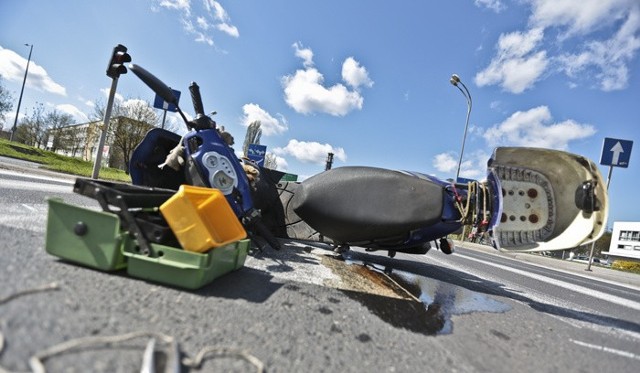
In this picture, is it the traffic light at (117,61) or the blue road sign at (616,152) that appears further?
the blue road sign at (616,152)

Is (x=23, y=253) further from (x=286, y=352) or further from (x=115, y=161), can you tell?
(x=115, y=161)

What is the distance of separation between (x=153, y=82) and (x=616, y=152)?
1148 cm

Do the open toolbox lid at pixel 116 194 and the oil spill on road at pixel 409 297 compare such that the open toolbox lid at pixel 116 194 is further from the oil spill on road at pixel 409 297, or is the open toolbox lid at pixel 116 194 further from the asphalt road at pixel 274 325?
the oil spill on road at pixel 409 297

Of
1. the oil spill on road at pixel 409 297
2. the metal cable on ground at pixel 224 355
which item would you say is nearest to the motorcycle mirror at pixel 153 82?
the oil spill on road at pixel 409 297

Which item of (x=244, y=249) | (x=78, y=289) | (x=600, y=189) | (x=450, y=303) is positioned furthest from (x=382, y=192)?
(x=78, y=289)

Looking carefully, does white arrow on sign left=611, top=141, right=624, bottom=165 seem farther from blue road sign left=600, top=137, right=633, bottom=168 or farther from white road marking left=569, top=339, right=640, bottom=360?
white road marking left=569, top=339, right=640, bottom=360

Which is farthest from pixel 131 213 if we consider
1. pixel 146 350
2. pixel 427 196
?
pixel 427 196

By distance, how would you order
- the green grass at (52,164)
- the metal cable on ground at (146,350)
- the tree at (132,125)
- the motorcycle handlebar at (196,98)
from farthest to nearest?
the tree at (132,125) < the green grass at (52,164) < the motorcycle handlebar at (196,98) < the metal cable on ground at (146,350)

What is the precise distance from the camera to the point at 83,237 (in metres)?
1.68

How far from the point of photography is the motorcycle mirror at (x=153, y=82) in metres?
2.39

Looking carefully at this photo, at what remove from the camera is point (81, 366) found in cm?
90

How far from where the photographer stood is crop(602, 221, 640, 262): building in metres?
59.4

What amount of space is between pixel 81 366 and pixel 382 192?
2201 millimetres

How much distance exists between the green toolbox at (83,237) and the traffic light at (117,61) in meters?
5.25
